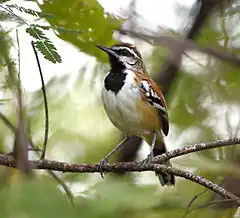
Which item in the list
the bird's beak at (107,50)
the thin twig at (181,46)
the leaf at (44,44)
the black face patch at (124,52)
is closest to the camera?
the leaf at (44,44)

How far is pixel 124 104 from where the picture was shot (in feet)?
14.1

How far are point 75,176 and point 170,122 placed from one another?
133cm

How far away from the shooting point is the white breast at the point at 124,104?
430 cm

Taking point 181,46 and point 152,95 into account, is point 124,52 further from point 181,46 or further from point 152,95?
point 181,46

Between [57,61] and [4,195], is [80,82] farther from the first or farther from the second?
[4,195]

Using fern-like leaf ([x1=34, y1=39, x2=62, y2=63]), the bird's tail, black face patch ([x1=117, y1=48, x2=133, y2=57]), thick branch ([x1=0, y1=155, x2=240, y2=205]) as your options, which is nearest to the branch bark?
thick branch ([x1=0, y1=155, x2=240, y2=205])

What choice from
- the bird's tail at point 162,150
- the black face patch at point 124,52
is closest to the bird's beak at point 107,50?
the black face patch at point 124,52

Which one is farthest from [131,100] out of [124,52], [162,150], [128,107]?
[162,150]

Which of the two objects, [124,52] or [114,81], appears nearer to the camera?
[114,81]

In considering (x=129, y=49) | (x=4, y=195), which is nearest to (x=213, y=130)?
(x=129, y=49)

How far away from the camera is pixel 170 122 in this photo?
200 inches

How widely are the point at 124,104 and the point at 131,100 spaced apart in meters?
0.07

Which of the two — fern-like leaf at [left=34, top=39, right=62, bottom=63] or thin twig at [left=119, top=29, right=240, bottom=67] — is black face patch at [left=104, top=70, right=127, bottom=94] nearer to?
thin twig at [left=119, top=29, right=240, bottom=67]

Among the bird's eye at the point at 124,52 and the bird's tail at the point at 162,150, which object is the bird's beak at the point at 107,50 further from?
the bird's tail at the point at 162,150
